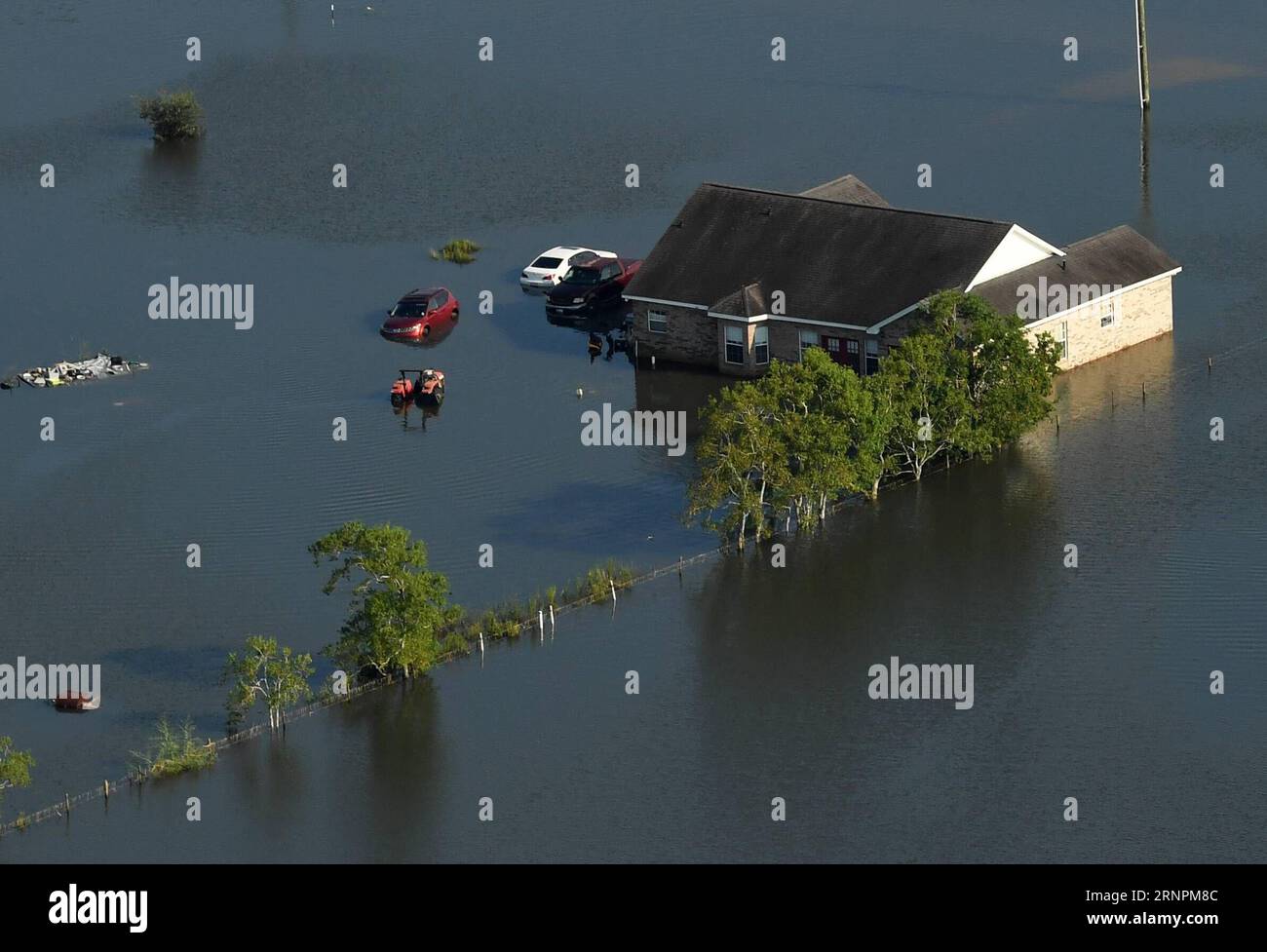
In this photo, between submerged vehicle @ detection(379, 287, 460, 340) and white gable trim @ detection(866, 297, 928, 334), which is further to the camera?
submerged vehicle @ detection(379, 287, 460, 340)

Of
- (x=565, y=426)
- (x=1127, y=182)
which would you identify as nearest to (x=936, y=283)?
(x=565, y=426)

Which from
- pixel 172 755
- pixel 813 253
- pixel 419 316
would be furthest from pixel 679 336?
pixel 172 755

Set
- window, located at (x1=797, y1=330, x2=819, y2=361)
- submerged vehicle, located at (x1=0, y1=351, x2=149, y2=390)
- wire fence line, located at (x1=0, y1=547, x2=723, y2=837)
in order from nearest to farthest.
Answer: wire fence line, located at (x1=0, y1=547, x2=723, y2=837)
window, located at (x1=797, y1=330, x2=819, y2=361)
submerged vehicle, located at (x1=0, y1=351, x2=149, y2=390)

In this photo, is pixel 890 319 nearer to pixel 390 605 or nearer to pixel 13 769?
pixel 390 605

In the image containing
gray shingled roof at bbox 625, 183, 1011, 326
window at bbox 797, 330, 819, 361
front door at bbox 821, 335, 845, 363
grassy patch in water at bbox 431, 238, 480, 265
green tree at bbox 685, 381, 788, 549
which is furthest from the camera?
grassy patch in water at bbox 431, 238, 480, 265

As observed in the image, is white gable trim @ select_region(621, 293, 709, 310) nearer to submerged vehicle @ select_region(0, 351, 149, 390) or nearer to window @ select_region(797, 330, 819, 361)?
window @ select_region(797, 330, 819, 361)

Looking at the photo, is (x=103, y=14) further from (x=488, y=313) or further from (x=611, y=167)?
(x=488, y=313)

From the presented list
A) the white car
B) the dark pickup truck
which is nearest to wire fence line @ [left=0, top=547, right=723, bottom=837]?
the dark pickup truck
